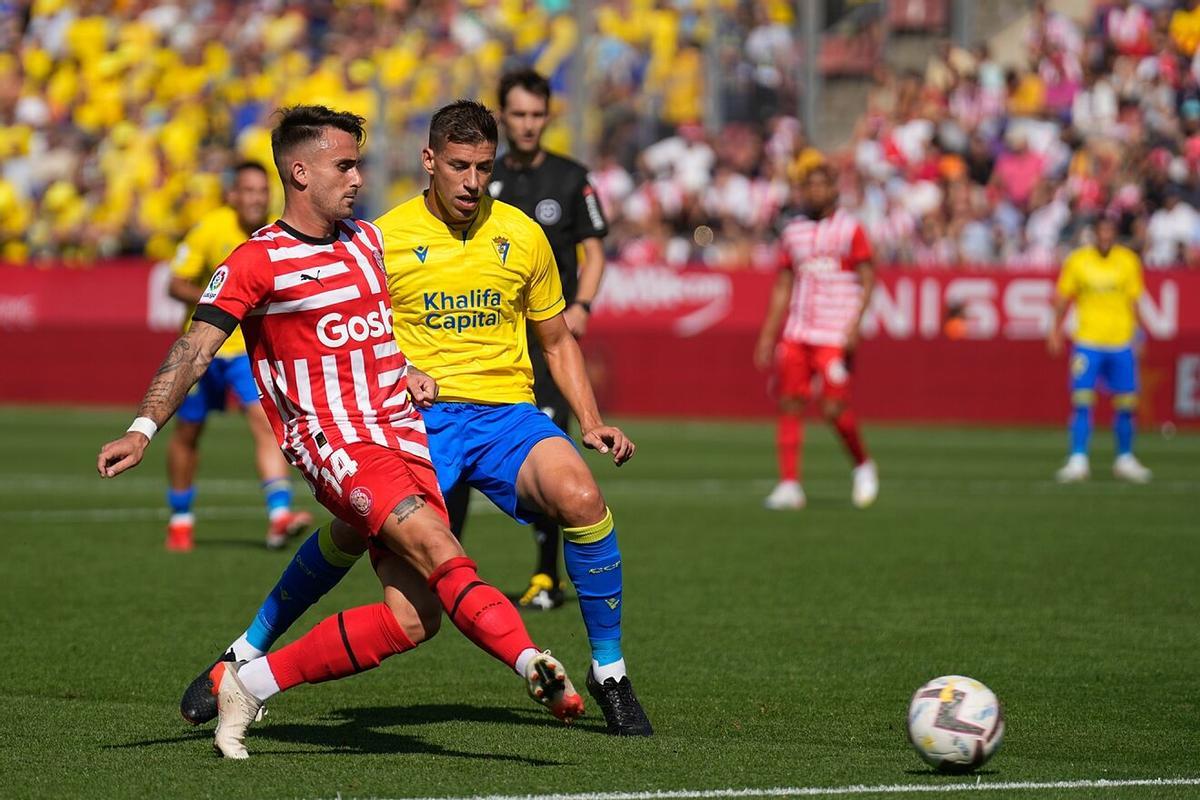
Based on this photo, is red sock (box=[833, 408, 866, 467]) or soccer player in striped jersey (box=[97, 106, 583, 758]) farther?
red sock (box=[833, 408, 866, 467])

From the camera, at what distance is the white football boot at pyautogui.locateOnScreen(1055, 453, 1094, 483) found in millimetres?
17442

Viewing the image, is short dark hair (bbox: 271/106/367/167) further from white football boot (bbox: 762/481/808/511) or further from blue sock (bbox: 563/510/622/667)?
white football boot (bbox: 762/481/808/511)

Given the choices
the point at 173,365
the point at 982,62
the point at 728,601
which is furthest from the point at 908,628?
the point at 982,62

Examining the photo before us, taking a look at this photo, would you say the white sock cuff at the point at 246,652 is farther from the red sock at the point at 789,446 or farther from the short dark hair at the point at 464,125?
the red sock at the point at 789,446

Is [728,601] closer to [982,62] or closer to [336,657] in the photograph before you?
[336,657]

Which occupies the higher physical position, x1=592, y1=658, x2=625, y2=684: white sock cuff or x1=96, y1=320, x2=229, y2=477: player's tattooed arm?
x1=96, y1=320, x2=229, y2=477: player's tattooed arm

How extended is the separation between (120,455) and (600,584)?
1.77 metres

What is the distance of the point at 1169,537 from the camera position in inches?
502

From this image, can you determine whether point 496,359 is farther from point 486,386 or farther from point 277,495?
point 277,495

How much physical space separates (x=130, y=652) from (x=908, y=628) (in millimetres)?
3525

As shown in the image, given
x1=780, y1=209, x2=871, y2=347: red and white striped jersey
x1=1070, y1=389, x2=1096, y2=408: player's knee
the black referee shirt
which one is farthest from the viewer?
x1=1070, y1=389, x2=1096, y2=408: player's knee

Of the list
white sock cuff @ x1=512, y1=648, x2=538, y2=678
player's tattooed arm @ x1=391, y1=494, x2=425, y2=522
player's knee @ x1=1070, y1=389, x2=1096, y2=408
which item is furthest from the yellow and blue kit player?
player's knee @ x1=1070, y1=389, x2=1096, y2=408

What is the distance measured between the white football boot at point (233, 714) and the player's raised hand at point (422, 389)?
1.06 metres

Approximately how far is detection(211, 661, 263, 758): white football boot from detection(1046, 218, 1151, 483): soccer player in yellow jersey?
42.6 ft
